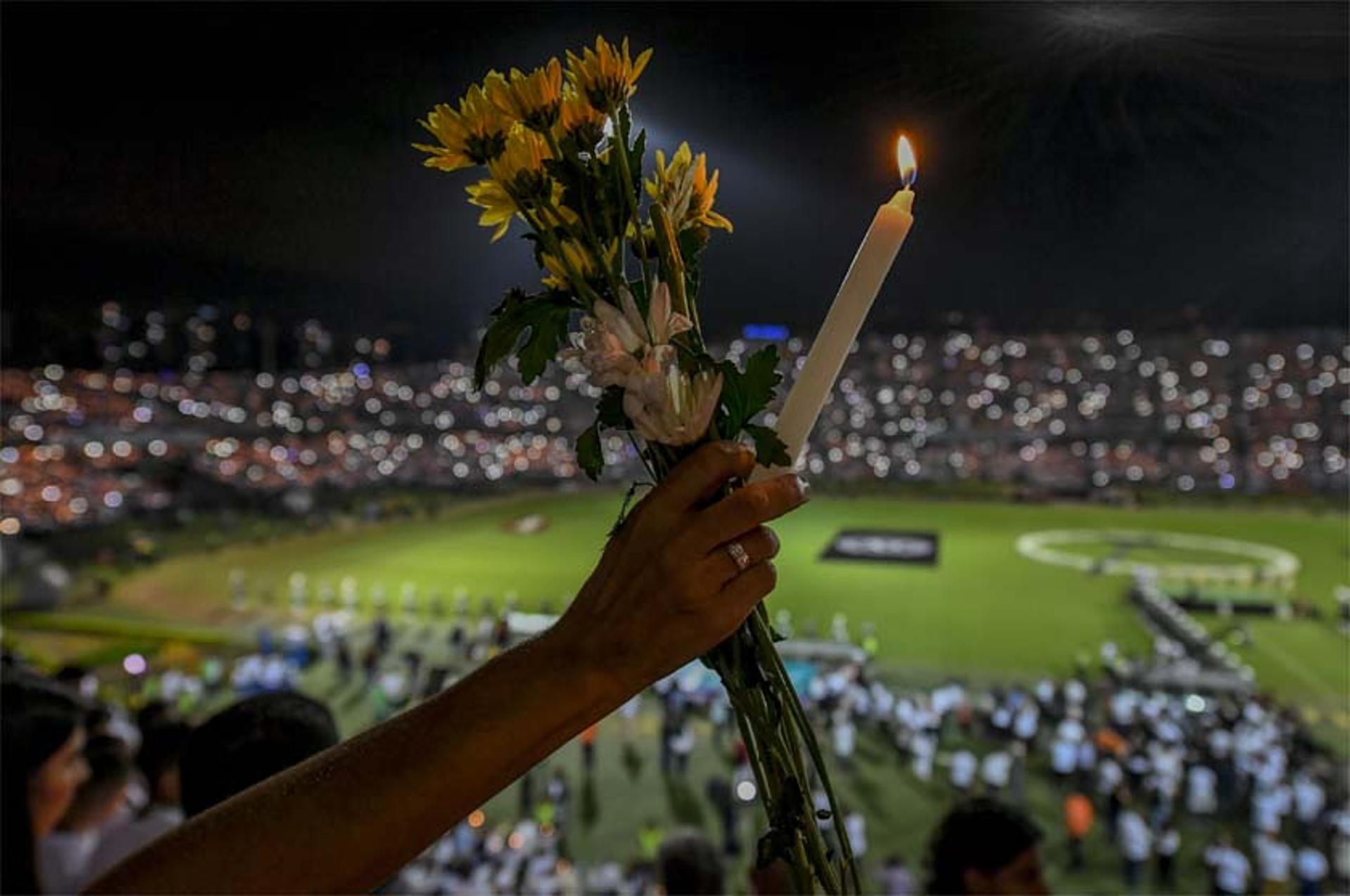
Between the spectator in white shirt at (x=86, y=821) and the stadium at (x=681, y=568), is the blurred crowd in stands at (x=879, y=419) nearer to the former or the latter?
the stadium at (x=681, y=568)

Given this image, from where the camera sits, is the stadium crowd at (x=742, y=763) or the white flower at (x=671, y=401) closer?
the white flower at (x=671, y=401)

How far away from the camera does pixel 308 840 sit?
0.40 meters

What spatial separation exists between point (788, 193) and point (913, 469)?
16.8 feet

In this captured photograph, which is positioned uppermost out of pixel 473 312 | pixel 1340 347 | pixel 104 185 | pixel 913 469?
pixel 104 185

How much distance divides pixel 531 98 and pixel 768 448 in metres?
0.21

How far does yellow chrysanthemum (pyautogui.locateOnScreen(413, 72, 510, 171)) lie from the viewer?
43cm

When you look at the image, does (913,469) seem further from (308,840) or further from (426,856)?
(308,840)

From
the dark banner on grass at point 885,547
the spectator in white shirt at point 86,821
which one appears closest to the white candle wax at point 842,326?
the spectator in white shirt at point 86,821

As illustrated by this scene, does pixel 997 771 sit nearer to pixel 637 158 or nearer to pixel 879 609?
pixel 879 609

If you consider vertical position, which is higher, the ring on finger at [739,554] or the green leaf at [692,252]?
the green leaf at [692,252]

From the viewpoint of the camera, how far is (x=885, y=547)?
8117 mm

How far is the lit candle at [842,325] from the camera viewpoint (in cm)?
44

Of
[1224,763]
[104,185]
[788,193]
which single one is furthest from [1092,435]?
[104,185]

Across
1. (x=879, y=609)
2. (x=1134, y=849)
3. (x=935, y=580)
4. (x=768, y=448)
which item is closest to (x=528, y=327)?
(x=768, y=448)
